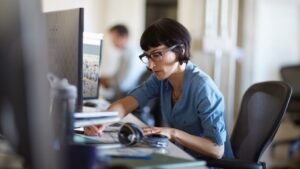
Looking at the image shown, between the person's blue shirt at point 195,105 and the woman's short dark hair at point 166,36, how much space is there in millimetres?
131

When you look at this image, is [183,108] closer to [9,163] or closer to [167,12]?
[9,163]

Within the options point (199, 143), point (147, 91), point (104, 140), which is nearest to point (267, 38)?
point (147, 91)

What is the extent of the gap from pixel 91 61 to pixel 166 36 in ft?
1.01

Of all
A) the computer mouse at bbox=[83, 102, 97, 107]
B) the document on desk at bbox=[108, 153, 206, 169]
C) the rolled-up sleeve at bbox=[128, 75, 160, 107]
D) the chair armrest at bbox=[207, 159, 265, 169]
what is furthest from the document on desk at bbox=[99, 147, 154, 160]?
the computer mouse at bbox=[83, 102, 97, 107]

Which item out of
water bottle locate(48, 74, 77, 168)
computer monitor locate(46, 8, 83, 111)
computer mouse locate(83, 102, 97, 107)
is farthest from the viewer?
computer mouse locate(83, 102, 97, 107)

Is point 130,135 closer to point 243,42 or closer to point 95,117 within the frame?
point 95,117

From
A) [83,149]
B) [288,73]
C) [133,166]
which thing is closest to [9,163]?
[83,149]

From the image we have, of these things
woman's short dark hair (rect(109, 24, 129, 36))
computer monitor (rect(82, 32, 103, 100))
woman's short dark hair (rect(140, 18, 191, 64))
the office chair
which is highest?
woman's short dark hair (rect(109, 24, 129, 36))

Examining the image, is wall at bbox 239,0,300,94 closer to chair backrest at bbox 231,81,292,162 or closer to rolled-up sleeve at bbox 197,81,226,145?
chair backrest at bbox 231,81,292,162

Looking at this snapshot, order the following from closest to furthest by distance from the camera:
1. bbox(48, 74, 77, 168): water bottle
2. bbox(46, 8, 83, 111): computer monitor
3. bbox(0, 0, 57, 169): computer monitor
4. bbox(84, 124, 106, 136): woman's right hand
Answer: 1. bbox(0, 0, 57, 169): computer monitor
2. bbox(48, 74, 77, 168): water bottle
3. bbox(46, 8, 83, 111): computer monitor
4. bbox(84, 124, 106, 136): woman's right hand

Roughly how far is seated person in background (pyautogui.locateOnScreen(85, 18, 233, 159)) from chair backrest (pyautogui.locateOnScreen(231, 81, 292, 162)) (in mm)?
89

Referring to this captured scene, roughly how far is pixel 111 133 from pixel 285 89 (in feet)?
2.21

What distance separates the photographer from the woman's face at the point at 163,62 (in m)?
1.69

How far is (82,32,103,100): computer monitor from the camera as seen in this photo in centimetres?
174
